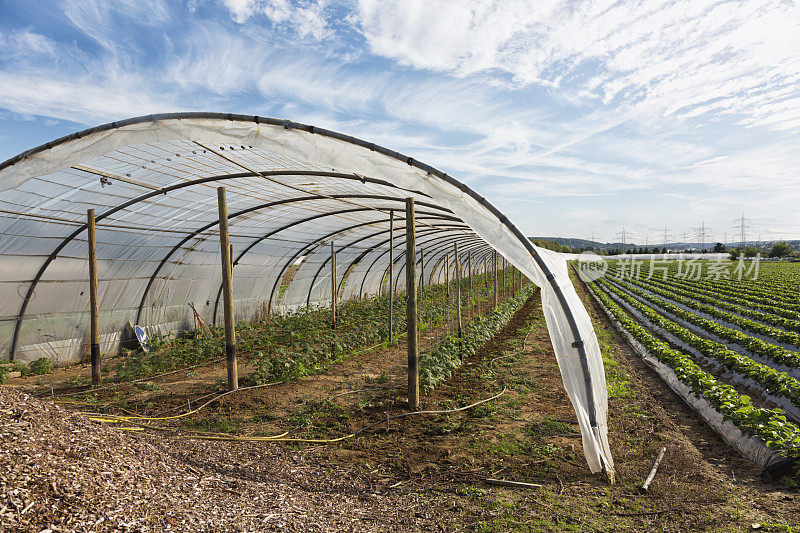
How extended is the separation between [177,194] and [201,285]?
5.05 m

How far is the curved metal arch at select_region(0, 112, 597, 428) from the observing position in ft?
17.6

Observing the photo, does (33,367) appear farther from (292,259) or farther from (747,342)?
(747,342)

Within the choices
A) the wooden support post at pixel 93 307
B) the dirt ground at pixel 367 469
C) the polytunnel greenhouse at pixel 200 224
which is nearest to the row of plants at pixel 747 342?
the dirt ground at pixel 367 469

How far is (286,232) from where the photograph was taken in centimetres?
1425

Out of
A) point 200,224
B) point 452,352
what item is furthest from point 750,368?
point 200,224

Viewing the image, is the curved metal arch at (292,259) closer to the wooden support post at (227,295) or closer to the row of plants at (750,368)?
the wooden support post at (227,295)

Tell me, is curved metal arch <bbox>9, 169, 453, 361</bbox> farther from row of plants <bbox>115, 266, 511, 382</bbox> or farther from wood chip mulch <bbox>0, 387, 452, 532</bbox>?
wood chip mulch <bbox>0, 387, 452, 532</bbox>

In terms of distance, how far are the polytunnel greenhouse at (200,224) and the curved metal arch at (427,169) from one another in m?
0.02

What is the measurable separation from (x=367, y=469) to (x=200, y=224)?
29.5 ft

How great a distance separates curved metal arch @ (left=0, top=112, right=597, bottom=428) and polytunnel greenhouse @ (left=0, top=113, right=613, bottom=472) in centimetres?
2

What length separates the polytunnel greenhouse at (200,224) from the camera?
20.4ft

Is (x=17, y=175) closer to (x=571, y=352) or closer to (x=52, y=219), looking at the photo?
(x=52, y=219)

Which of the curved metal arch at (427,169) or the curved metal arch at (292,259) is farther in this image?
the curved metal arch at (292,259)

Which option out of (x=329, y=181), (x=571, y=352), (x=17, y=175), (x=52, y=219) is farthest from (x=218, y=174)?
(x=571, y=352)
